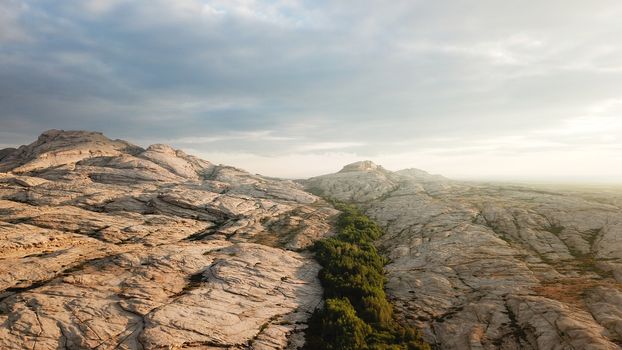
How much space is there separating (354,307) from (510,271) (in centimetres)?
2353

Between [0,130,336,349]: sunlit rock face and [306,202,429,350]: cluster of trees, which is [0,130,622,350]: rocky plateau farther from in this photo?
[306,202,429,350]: cluster of trees

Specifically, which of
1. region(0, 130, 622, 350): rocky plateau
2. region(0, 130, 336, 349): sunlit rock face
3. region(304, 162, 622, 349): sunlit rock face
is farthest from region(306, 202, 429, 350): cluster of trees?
region(304, 162, 622, 349): sunlit rock face

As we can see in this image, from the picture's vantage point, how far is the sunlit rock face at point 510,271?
32.3 m

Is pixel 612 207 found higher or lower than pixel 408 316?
higher

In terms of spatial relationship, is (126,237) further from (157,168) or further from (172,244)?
(157,168)

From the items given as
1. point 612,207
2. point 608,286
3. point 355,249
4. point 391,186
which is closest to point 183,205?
point 355,249

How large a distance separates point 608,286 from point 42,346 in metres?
59.3

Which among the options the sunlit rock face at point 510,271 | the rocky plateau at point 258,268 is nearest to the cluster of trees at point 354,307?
the rocky plateau at point 258,268

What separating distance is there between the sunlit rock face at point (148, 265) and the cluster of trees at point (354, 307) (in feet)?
7.57

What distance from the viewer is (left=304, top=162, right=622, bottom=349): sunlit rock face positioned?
32.3m

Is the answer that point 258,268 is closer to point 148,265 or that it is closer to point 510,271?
point 148,265

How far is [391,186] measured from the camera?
441 feet

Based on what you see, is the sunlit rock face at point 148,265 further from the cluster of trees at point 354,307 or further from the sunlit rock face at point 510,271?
the sunlit rock face at point 510,271

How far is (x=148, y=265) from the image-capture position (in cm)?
4347
